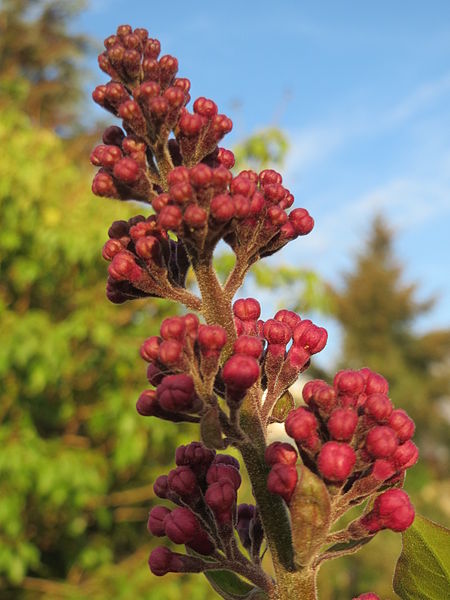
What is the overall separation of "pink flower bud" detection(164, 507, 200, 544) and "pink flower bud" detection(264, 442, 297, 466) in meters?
0.24

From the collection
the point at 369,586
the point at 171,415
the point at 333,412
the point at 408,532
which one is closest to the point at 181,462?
the point at 171,415

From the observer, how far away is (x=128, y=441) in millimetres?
6539

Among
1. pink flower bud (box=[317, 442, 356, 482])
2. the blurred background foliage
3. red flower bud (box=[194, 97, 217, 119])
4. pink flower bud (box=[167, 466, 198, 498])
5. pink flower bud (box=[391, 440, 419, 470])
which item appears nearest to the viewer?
pink flower bud (box=[317, 442, 356, 482])

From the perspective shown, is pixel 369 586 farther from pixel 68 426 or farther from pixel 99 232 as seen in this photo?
pixel 99 232

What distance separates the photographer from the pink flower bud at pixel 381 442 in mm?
1321

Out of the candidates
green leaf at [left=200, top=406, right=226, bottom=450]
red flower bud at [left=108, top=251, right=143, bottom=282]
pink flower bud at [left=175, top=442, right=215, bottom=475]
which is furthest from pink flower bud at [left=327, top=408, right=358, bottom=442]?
red flower bud at [left=108, top=251, right=143, bottom=282]

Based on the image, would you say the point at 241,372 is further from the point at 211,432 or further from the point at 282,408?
the point at 282,408

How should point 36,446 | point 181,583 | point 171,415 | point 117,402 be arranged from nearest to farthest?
point 171,415, point 36,446, point 117,402, point 181,583

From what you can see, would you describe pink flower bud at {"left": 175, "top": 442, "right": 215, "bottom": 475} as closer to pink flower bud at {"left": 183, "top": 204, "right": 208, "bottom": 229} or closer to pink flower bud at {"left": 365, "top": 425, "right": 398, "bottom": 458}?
pink flower bud at {"left": 365, "top": 425, "right": 398, "bottom": 458}

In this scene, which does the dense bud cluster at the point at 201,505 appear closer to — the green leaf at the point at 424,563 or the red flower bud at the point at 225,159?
the green leaf at the point at 424,563

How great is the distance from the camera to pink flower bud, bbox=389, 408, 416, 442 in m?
1.40

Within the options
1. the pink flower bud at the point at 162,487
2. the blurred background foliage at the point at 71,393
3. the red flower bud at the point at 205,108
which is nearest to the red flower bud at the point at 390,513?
the pink flower bud at the point at 162,487

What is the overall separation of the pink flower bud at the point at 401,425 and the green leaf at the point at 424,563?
0.16 meters

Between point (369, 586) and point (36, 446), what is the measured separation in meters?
8.06
